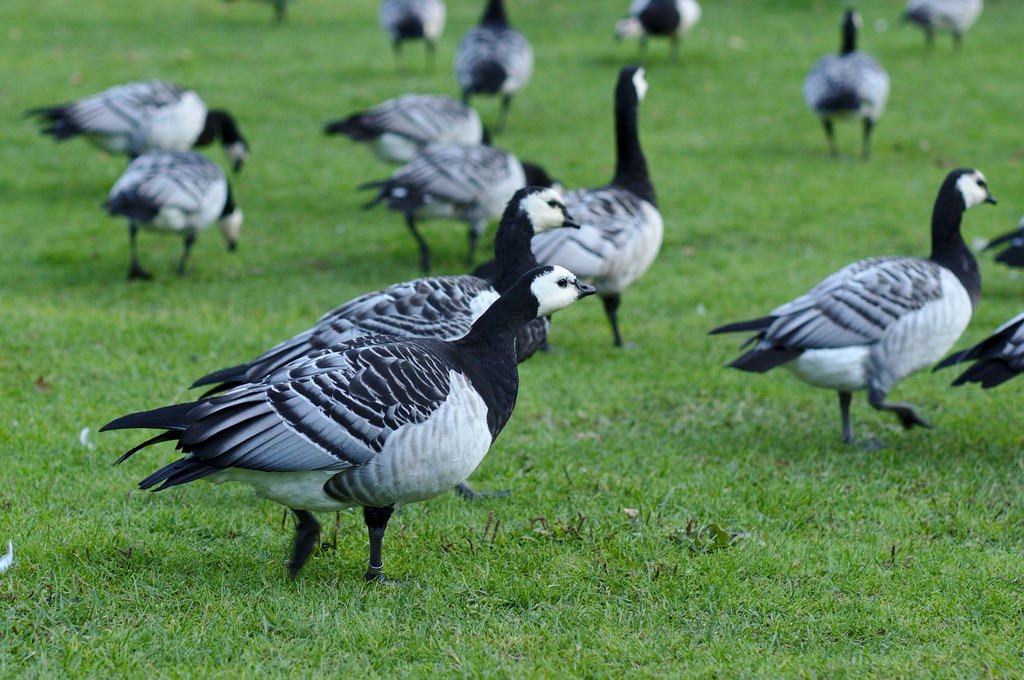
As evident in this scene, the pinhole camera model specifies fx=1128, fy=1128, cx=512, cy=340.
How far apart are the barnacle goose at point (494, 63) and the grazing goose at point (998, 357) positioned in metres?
10.0

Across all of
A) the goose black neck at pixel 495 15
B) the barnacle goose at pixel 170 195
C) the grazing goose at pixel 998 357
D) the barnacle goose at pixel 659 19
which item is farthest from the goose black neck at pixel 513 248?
the barnacle goose at pixel 659 19

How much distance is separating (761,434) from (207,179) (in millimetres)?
6112

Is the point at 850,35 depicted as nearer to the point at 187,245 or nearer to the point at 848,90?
the point at 848,90

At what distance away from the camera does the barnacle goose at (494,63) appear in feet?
51.0

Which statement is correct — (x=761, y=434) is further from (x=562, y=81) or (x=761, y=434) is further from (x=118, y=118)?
(x=562, y=81)

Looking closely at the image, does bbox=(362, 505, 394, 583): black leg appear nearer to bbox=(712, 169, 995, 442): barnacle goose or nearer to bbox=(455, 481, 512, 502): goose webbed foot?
bbox=(455, 481, 512, 502): goose webbed foot

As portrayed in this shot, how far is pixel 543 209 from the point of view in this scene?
7.32 meters

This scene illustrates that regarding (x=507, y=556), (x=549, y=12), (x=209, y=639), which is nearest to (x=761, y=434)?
(x=507, y=556)

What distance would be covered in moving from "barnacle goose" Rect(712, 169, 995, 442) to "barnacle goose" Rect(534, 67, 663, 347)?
202 centimetres

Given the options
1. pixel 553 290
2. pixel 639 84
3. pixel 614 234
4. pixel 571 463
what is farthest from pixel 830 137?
pixel 553 290

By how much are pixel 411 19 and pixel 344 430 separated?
48.2ft

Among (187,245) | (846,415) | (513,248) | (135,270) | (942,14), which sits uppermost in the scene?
(942,14)

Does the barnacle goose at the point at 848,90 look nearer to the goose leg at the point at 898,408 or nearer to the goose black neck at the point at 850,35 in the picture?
the goose black neck at the point at 850,35

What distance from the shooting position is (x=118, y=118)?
505 inches
